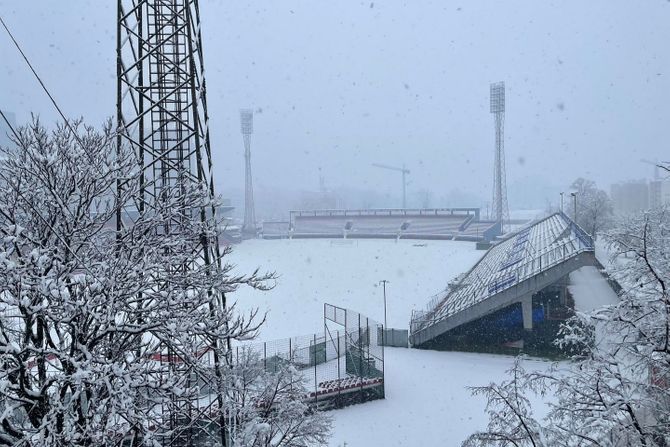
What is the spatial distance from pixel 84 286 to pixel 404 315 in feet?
66.4

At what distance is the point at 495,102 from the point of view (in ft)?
242

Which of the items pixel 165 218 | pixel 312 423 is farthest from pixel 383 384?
pixel 165 218

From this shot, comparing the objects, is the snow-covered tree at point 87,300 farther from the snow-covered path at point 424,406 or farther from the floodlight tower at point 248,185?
the floodlight tower at point 248,185

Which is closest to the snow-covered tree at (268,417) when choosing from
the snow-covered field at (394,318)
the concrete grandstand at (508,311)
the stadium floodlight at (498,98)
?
the snow-covered field at (394,318)

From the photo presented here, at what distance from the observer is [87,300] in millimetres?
5191

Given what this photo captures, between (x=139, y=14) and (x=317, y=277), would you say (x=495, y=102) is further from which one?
(x=139, y=14)

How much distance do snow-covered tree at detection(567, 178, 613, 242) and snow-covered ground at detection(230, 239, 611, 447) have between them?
12.0 m

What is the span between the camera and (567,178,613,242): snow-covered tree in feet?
166

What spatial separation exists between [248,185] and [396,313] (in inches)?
2349

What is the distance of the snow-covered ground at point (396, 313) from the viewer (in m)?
12.5

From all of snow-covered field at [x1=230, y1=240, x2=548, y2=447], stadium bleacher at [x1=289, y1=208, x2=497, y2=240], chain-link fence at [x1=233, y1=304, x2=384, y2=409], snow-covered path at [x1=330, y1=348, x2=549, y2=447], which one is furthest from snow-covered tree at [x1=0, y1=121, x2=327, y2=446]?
stadium bleacher at [x1=289, y1=208, x2=497, y2=240]

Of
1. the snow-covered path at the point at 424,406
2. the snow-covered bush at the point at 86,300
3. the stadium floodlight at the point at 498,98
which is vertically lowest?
the snow-covered path at the point at 424,406

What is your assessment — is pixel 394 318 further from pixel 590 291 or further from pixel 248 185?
pixel 248 185

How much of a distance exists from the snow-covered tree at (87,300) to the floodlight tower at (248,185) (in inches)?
2939
